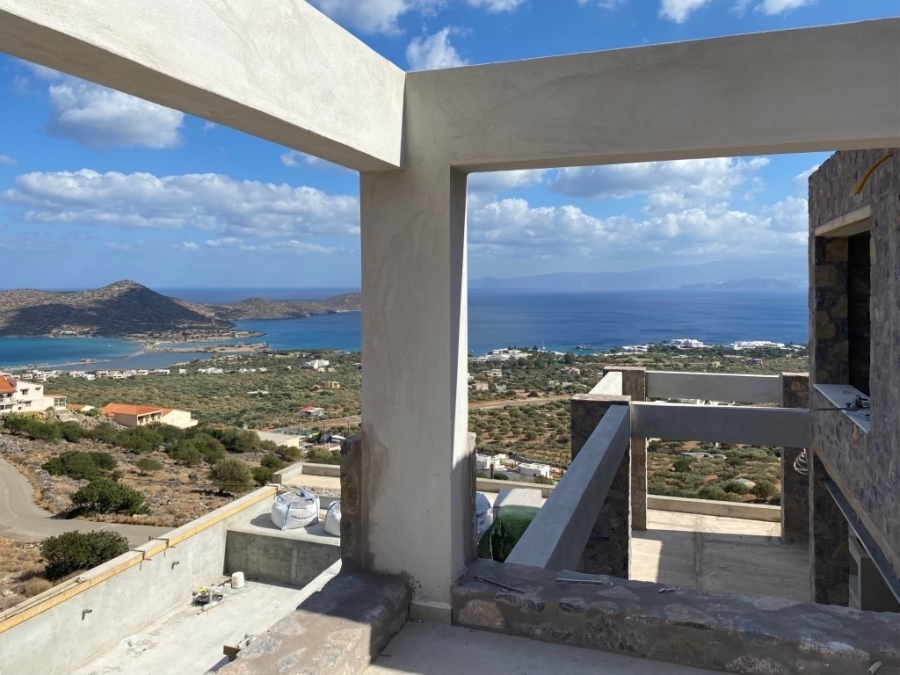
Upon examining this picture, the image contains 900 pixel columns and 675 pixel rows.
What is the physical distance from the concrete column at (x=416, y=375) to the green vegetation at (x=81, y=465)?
2145cm

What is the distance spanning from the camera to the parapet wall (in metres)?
9.72

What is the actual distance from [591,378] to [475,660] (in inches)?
1445

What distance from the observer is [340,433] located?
29453 millimetres

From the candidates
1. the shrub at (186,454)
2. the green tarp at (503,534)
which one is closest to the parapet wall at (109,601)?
the green tarp at (503,534)

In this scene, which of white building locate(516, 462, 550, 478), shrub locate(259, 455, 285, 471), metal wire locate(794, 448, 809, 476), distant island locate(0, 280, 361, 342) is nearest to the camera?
metal wire locate(794, 448, 809, 476)

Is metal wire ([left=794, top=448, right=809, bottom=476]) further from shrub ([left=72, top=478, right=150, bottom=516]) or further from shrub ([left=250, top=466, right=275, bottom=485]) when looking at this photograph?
shrub ([left=72, top=478, right=150, bottom=516])

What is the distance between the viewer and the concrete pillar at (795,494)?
895 cm

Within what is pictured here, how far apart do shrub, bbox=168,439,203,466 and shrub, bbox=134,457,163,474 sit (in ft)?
3.56

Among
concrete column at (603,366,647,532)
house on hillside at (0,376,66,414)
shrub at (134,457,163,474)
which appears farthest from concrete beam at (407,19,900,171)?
house on hillside at (0,376,66,414)

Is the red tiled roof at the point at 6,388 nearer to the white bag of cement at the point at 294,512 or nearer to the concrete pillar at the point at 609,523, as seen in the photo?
the white bag of cement at the point at 294,512

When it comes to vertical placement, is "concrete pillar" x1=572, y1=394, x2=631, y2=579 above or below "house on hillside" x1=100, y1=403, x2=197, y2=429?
Result: above

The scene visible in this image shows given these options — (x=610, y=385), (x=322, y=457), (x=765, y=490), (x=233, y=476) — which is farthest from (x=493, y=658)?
(x=322, y=457)

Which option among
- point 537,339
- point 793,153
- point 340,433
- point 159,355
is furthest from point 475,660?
point 537,339

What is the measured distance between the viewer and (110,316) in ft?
301
